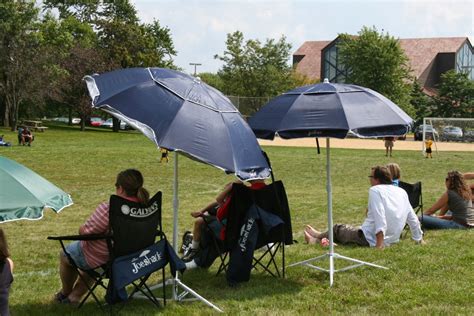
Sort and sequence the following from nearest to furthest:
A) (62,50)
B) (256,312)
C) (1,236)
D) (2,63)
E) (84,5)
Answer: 1. (1,236)
2. (256,312)
3. (2,63)
4. (62,50)
5. (84,5)

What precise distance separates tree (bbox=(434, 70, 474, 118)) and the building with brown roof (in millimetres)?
10852

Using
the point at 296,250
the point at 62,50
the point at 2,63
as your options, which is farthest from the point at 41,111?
the point at 296,250

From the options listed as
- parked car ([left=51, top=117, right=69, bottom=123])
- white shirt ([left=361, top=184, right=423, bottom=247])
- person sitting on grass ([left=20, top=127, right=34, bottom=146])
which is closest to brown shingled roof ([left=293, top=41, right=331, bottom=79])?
parked car ([left=51, top=117, right=69, bottom=123])

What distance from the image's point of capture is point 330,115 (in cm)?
564

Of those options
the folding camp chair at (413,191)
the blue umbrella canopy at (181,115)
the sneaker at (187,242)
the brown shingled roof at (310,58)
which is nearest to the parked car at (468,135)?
the brown shingled roof at (310,58)

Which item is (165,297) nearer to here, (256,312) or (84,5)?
(256,312)

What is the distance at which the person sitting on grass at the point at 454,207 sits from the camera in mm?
8531

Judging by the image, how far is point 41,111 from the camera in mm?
63531

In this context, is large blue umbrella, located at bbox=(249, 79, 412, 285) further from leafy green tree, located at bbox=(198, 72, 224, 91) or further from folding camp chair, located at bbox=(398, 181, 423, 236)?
leafy green tree, located at bbox=(198, 72, 224, 91)

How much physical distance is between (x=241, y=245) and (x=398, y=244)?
261cm

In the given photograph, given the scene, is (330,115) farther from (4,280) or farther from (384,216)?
(4,280)

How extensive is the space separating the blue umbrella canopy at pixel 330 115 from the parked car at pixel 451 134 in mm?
42433

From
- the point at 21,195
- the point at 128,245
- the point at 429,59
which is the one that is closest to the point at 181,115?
the point at 128,245

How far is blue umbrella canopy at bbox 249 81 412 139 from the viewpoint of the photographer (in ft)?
18.2
